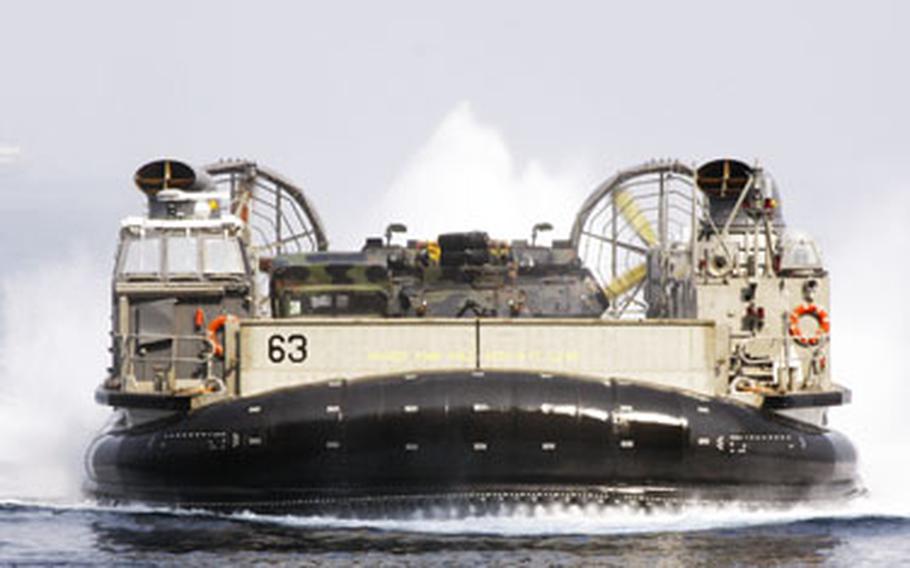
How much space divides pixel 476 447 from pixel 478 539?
1.27m

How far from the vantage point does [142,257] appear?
98.9ft

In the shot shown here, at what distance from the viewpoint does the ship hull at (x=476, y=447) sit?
88.0 feet

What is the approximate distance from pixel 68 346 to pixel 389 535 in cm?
1915

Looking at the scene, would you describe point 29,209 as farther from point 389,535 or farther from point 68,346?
point 389,535

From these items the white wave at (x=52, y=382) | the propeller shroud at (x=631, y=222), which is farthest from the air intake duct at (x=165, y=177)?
the propeller shroud at (x=631, y=222)

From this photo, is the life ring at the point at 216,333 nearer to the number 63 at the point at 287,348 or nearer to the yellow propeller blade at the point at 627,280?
the number 63 at the point at 287,348

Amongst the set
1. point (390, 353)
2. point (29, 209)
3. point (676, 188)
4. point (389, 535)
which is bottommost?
point (389, 535)

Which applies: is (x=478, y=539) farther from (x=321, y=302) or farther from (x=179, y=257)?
(x=321, y=302)

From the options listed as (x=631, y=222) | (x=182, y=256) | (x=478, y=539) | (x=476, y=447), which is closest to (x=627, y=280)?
(x=631, y=222)

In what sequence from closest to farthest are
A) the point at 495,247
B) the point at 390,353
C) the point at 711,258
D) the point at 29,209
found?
1. the point at 390,353
2. the point at 711,258
3. the point at 495,247
4. the point at 29,209

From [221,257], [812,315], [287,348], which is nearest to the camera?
[287,348]

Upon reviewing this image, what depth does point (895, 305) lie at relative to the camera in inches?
1743

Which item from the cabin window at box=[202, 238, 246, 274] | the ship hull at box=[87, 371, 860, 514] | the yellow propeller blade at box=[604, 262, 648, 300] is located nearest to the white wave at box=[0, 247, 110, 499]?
the cabin window at box=[202, 238, 246, 274]

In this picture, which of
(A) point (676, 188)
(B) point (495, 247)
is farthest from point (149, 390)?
(A) point (676, 188)
